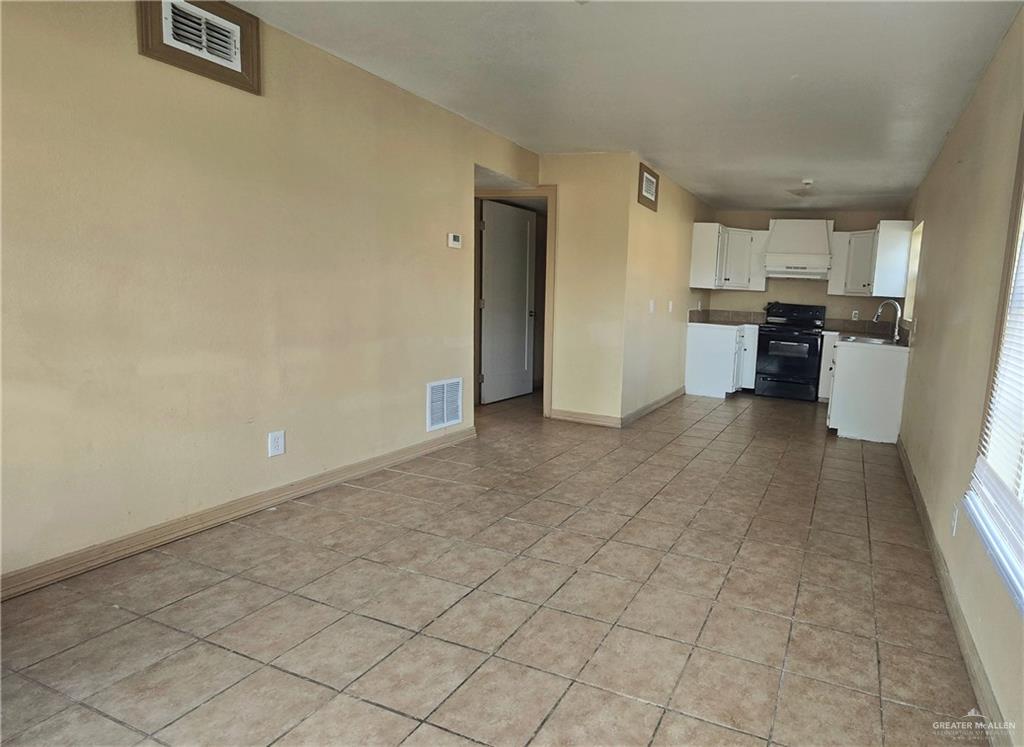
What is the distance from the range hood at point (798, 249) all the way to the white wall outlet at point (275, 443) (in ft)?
21.4

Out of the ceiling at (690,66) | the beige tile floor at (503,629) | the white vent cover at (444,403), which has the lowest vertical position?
the beige tile floor at (503,629)

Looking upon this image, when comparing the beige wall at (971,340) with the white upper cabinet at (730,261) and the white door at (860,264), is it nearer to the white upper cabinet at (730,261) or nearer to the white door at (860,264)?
the white door at (860,264)

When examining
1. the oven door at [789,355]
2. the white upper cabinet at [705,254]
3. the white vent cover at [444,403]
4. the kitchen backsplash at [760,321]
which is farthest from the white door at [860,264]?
the white vent cover at [444,403]

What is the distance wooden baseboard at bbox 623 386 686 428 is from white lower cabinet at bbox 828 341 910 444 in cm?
166

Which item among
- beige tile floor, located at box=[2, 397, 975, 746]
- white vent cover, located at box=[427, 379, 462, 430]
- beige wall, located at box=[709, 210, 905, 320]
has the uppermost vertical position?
beige wall, located at box=[709, 210, 905, 320]

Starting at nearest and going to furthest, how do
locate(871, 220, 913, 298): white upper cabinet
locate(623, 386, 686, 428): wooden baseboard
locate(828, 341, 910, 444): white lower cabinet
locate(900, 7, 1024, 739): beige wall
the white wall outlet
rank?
locate(900, 7, 1024, 739): beige wall
the white wall outlet
locate(828, 341, 910, 444): white lower cabinet
locate(623, 386, 686, 428): wooden baseboard
locate(871, 220, 913, 298): white upper cabinet

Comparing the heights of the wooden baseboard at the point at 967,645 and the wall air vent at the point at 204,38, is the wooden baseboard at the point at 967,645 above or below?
below

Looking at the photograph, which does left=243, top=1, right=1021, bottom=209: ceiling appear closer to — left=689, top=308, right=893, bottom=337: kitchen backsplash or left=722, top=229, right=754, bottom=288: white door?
left=722, top=229, right=754, bottom=288: white door

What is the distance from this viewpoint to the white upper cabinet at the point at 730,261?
295 inches

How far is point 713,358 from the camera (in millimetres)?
7383

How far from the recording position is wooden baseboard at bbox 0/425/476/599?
2.31 meters

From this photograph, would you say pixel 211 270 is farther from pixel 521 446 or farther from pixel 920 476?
pixel 920 476

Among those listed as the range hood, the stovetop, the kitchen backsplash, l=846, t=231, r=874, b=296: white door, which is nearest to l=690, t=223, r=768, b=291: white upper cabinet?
the range hood

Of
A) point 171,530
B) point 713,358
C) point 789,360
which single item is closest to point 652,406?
point 713,358
